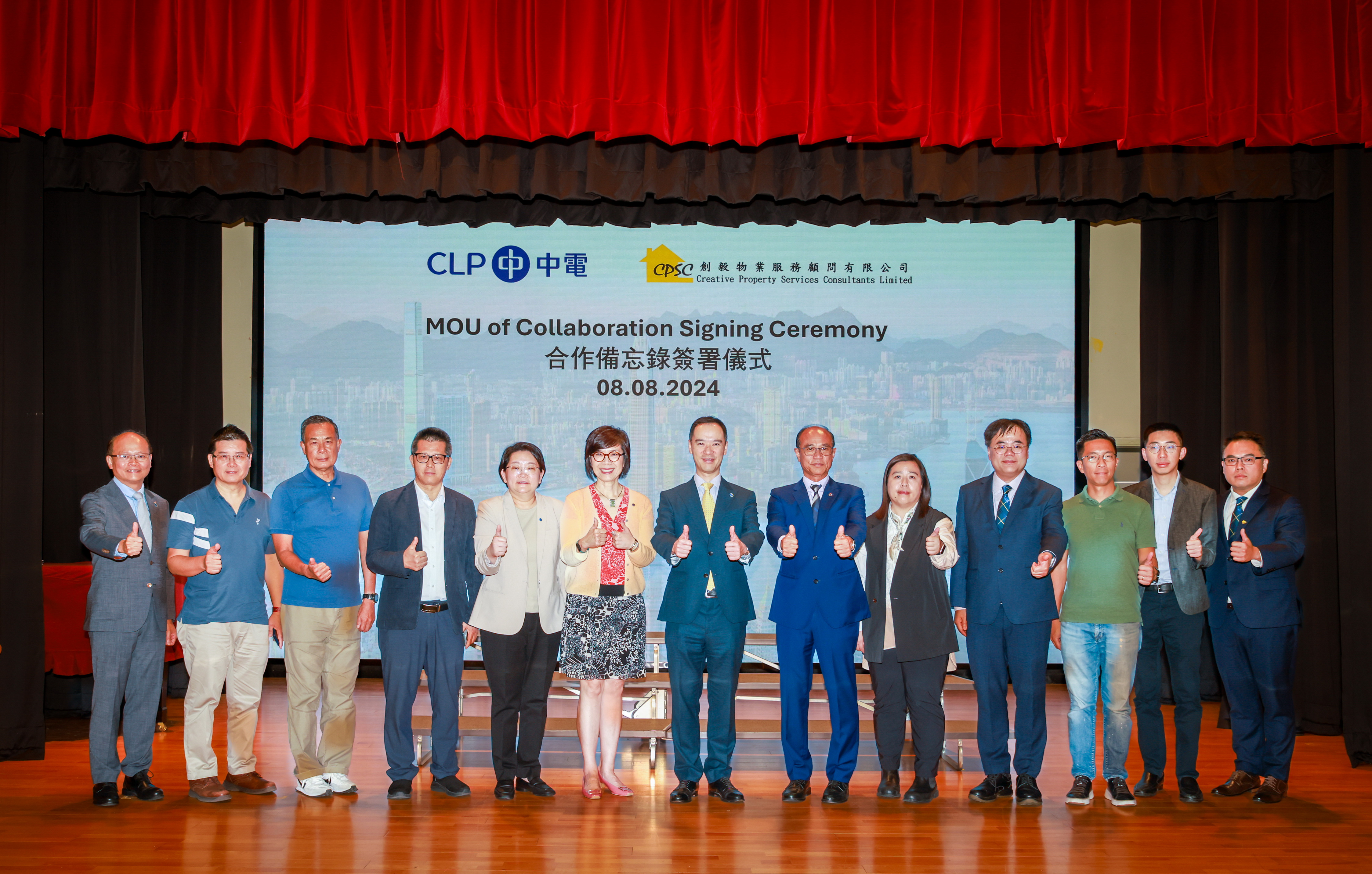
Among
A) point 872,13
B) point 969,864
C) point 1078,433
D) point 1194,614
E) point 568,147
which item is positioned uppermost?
point 872,13

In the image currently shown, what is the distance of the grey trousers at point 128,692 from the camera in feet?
13.7

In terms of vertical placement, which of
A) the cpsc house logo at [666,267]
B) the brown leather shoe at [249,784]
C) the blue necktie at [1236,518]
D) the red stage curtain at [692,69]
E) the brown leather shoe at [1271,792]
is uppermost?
the red stage curtain at [692,69]

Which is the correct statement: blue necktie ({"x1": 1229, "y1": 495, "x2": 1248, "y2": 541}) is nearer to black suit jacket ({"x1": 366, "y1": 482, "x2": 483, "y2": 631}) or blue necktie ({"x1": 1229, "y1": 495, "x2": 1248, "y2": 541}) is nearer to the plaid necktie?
the plaid necktie

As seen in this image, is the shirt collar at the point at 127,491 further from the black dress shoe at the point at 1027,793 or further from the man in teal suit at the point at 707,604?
the black dress shoe at the point at 1027,793

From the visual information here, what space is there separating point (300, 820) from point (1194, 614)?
12.0 ft

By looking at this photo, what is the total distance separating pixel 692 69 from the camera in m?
4.53

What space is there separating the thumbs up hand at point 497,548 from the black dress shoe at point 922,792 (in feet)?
6.29

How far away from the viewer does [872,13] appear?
4.51m

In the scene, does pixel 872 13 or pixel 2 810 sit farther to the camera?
pixel 872 13

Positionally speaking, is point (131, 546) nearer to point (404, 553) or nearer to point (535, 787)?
point (404, 553)

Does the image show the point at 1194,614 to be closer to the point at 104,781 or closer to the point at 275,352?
the point at 104,781

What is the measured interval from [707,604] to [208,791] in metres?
2.17

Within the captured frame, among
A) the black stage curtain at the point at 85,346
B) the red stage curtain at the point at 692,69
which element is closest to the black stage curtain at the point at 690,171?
the red stage curtain at the point at 692,69

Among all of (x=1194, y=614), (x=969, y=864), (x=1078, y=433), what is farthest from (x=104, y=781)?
(x=1078, y=433)
